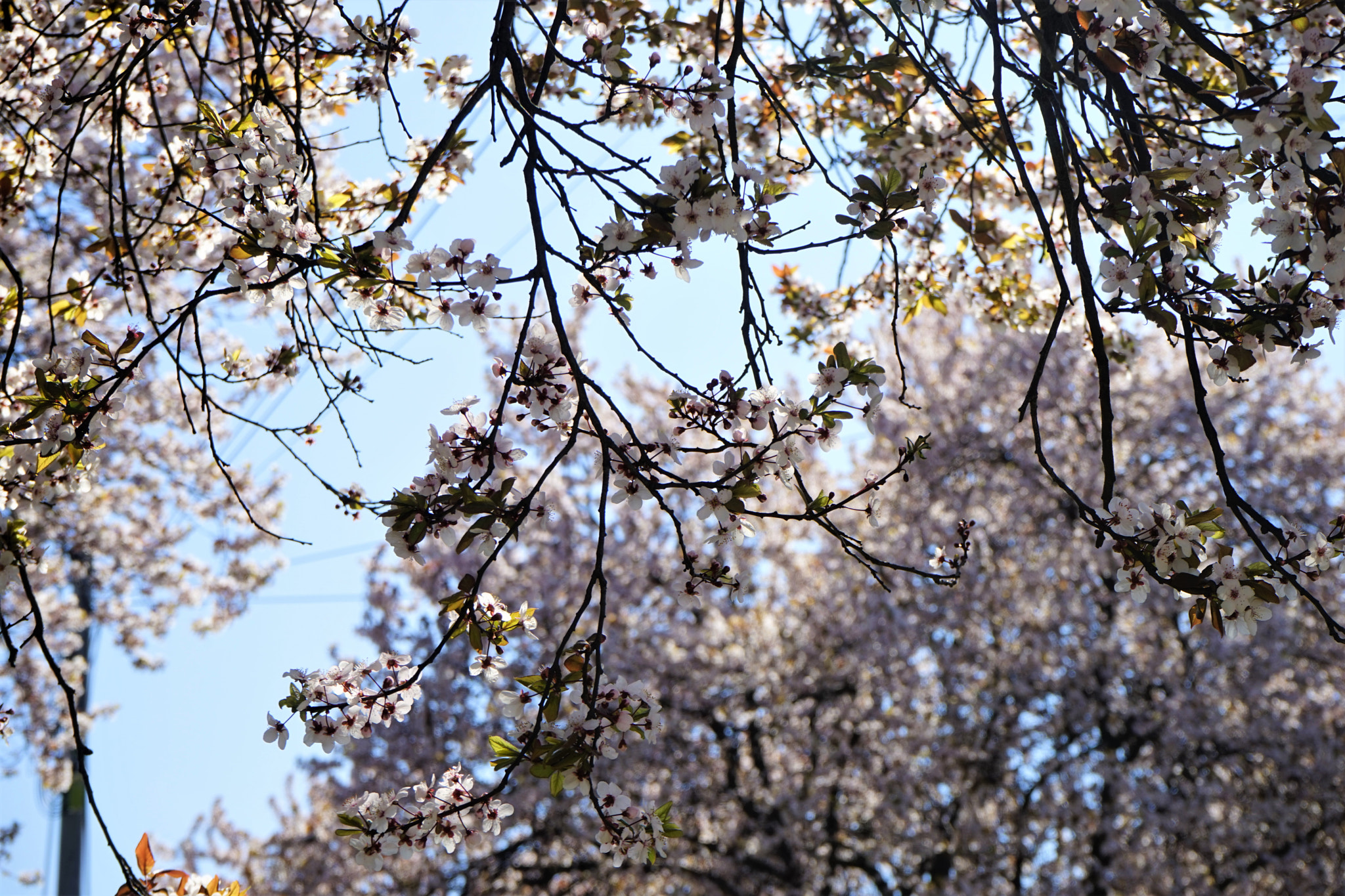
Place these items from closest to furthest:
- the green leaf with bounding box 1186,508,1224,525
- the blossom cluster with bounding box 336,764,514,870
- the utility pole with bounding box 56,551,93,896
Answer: the green leaf with bounding box 1186,508,1224,525, the blossom cluster with bounding box 336,764,514,870, the utility pole with bounding box 56,551,93,896

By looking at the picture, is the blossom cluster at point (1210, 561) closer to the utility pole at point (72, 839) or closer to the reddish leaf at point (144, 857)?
the reddish leaf at point (144, 857)

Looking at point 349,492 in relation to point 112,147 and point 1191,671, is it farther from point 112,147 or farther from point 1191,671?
point 1191,671

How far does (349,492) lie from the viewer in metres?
3.01

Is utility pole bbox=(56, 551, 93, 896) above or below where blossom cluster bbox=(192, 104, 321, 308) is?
above

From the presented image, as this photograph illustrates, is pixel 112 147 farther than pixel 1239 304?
Yes

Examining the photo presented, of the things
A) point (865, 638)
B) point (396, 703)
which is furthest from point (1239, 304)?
point (865, 638)

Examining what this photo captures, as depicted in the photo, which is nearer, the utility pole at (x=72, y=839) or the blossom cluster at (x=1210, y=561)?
the blossom cluster at (x=1210, y=561)

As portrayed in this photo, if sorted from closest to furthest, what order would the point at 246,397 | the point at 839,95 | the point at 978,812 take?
the point at 839,95 < the point at 246,397 < the point at 978,812

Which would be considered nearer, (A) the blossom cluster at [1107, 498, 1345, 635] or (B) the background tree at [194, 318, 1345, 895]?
(A) the blossom cluster at [1107, 498, 1345, 635]

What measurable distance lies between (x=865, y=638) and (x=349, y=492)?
6.74 m

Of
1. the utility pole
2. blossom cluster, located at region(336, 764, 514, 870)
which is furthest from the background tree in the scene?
blossom cluster, located at region(336, 764, 514, 870)

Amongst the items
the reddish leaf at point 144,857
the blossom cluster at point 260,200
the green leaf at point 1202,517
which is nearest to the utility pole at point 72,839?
the reddish leaf at point 144,857

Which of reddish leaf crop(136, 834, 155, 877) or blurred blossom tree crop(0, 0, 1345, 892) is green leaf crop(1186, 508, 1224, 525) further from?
reddish leaf crop(136, 834, 155, 877)

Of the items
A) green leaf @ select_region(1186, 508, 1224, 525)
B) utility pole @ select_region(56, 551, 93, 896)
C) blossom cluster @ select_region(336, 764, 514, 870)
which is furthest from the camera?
utility pole @ select_region(56, 551, 93, 896)
